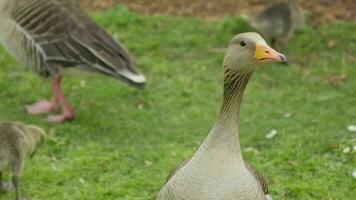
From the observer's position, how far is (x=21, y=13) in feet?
23.5

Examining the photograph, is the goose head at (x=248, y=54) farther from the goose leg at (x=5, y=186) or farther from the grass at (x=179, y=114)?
the goose leg at (x=5, y=186)

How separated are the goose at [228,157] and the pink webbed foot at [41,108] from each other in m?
3.82

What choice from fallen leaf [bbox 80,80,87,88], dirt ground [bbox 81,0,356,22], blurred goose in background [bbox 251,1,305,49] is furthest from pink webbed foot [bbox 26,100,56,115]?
dirt ground [bbox 81,0,356,22]

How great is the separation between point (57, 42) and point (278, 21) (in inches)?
118

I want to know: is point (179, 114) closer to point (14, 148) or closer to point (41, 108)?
point (41, 108)

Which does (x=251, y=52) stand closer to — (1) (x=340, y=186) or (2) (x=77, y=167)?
(1) (x=340, y=186)

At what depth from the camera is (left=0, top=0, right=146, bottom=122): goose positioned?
6996 millimetres

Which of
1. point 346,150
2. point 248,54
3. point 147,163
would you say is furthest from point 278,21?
point 248,54

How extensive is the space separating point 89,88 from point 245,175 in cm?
458

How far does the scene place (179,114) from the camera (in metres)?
7.49

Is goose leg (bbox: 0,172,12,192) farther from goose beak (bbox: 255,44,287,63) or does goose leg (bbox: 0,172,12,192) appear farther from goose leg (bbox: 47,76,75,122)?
goose beak (bbox: 255,44,287,63)

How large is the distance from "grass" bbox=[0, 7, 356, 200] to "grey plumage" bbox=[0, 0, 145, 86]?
43 cm

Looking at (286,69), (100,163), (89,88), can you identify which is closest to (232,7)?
(286,69)

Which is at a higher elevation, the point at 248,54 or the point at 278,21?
the point at 248,54
